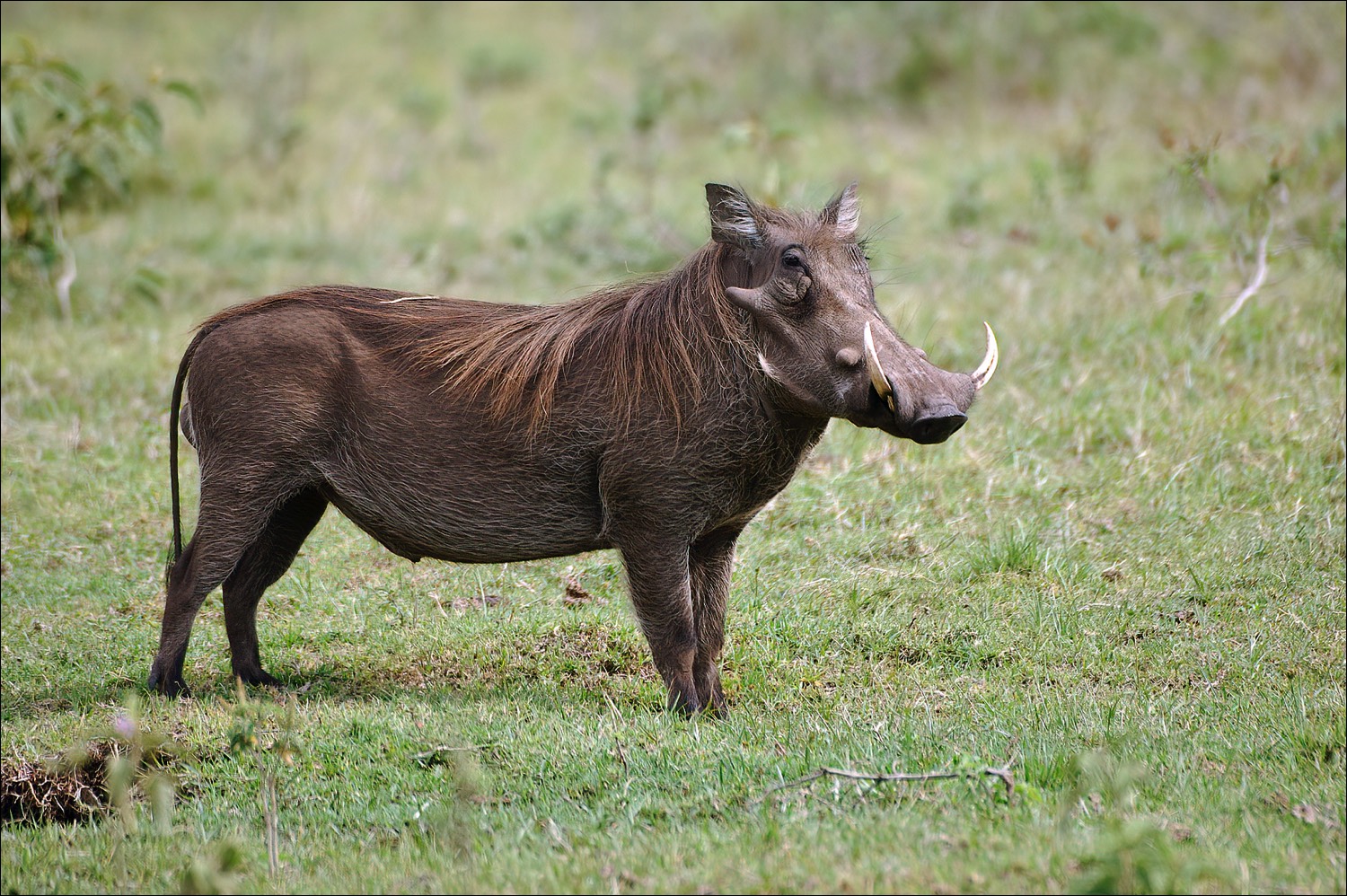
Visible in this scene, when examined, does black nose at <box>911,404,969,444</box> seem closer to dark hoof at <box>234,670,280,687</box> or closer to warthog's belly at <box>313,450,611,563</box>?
warthog's belly at <box>313,450,611,563</box>

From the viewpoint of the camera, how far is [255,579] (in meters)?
4.72

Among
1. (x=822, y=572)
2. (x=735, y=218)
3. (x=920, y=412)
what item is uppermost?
(x=735, y=218)

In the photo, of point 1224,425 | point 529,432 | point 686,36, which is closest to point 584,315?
point 529,432

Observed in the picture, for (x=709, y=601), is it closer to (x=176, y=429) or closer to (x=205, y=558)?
(x=205, y=558)

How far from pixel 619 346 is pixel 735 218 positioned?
0.52m

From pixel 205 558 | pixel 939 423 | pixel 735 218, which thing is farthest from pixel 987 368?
pixel 205 558

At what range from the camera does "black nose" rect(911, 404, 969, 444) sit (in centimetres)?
357

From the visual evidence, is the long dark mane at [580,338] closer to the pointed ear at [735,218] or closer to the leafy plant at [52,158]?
the pointed ear at [735,218]

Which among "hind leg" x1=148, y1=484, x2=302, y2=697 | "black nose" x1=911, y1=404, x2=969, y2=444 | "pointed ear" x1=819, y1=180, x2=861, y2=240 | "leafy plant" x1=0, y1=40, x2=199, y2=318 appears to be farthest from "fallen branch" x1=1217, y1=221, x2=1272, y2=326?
"leafy plant" x1=0, y1=40, x2=199, y2=318

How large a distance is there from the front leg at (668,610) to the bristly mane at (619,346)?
410mm

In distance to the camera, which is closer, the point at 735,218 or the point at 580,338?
the point at 735,218

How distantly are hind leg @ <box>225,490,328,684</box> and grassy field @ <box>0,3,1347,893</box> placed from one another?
15 cm

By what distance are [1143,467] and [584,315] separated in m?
2.86

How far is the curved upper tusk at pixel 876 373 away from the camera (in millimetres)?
3631
